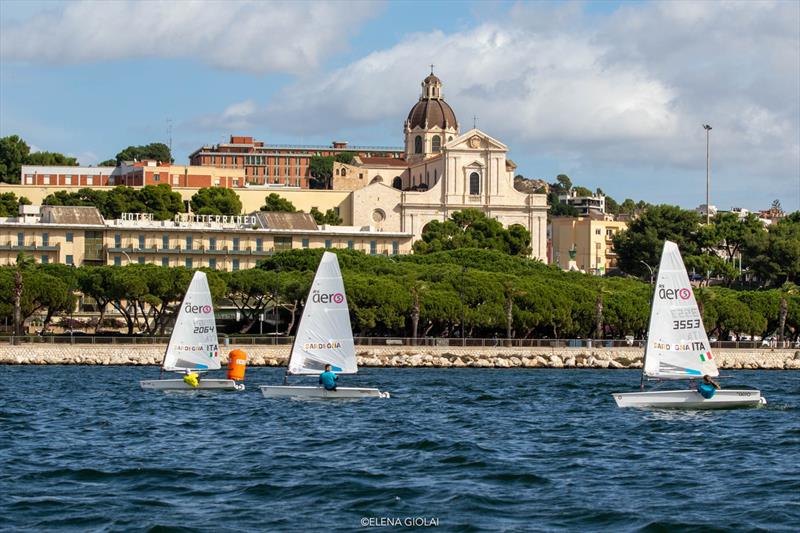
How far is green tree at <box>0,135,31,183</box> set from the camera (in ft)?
606

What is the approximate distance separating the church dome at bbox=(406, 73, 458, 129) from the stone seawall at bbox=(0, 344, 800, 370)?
103 m

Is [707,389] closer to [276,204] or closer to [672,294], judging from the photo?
[672,294]

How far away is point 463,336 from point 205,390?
39.0 m

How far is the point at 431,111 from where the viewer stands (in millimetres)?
193375

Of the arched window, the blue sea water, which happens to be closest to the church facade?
the arched window

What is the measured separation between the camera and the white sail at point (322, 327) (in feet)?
161

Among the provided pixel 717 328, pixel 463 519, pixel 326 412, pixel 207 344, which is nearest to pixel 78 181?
pixel 717 328

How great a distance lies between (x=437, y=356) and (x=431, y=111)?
11134cm

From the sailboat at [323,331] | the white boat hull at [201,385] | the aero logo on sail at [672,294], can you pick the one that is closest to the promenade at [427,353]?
the white boat hull at [201,385]

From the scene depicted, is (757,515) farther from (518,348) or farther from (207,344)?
(518,348)

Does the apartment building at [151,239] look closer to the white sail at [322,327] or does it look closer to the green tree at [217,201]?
the green tree at [217,201]

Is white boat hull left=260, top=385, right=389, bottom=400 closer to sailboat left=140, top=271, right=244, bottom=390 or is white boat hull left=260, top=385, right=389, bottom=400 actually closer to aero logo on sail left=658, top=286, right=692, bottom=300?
sailboat left=140, top=271, right=244, bottom=390

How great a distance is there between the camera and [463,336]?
9262 cm

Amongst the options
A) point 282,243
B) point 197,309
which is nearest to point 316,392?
point 197,309
